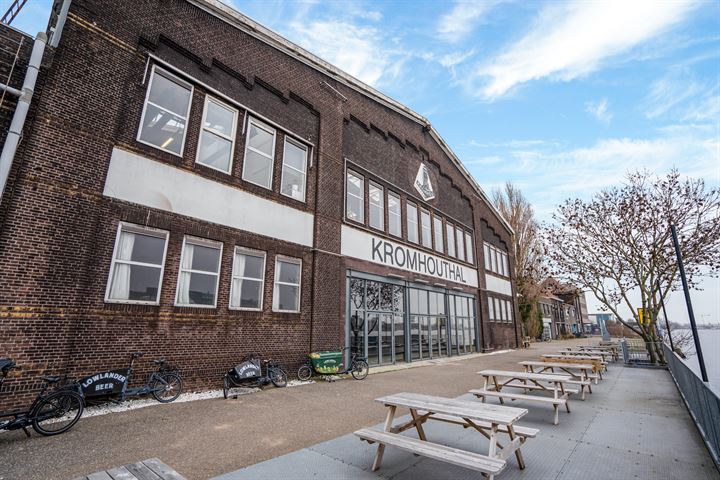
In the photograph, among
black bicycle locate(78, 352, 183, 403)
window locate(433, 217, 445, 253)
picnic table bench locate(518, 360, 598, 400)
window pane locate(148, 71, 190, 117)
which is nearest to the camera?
black bicycle locate(78, 352, 183, 403)

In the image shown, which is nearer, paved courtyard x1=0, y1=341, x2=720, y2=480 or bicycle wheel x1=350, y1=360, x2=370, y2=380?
paved courtyard x1=0, y1=341, x2=720, y2=480

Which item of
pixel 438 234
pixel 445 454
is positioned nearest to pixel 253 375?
pixel 445 454

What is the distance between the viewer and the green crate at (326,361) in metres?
11.1

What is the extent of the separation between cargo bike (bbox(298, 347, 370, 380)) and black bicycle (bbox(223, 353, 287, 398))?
3.40ft

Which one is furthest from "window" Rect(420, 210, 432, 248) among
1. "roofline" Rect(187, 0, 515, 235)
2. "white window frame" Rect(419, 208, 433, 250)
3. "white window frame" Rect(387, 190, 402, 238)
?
"roofline" Rect(187, 0, 515, 235)

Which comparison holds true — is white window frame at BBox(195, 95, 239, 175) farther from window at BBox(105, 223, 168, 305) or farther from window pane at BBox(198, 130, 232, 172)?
window at BBox(105, 223, 168, 305)

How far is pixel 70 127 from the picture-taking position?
7.56 m

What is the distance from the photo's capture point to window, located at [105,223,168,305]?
7.91 meters

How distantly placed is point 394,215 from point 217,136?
8.98 metres

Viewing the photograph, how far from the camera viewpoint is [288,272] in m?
11.5

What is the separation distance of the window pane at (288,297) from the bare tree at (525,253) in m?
26.4

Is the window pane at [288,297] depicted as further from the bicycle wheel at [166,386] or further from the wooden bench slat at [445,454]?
the wooden bench slat at [445,454]

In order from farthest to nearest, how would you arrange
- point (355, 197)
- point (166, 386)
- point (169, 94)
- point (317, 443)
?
point (355, 197) → point (169, 94) → point (166, 386) → point (317, 443)

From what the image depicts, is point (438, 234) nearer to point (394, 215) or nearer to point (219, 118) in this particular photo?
point (394, 215)
